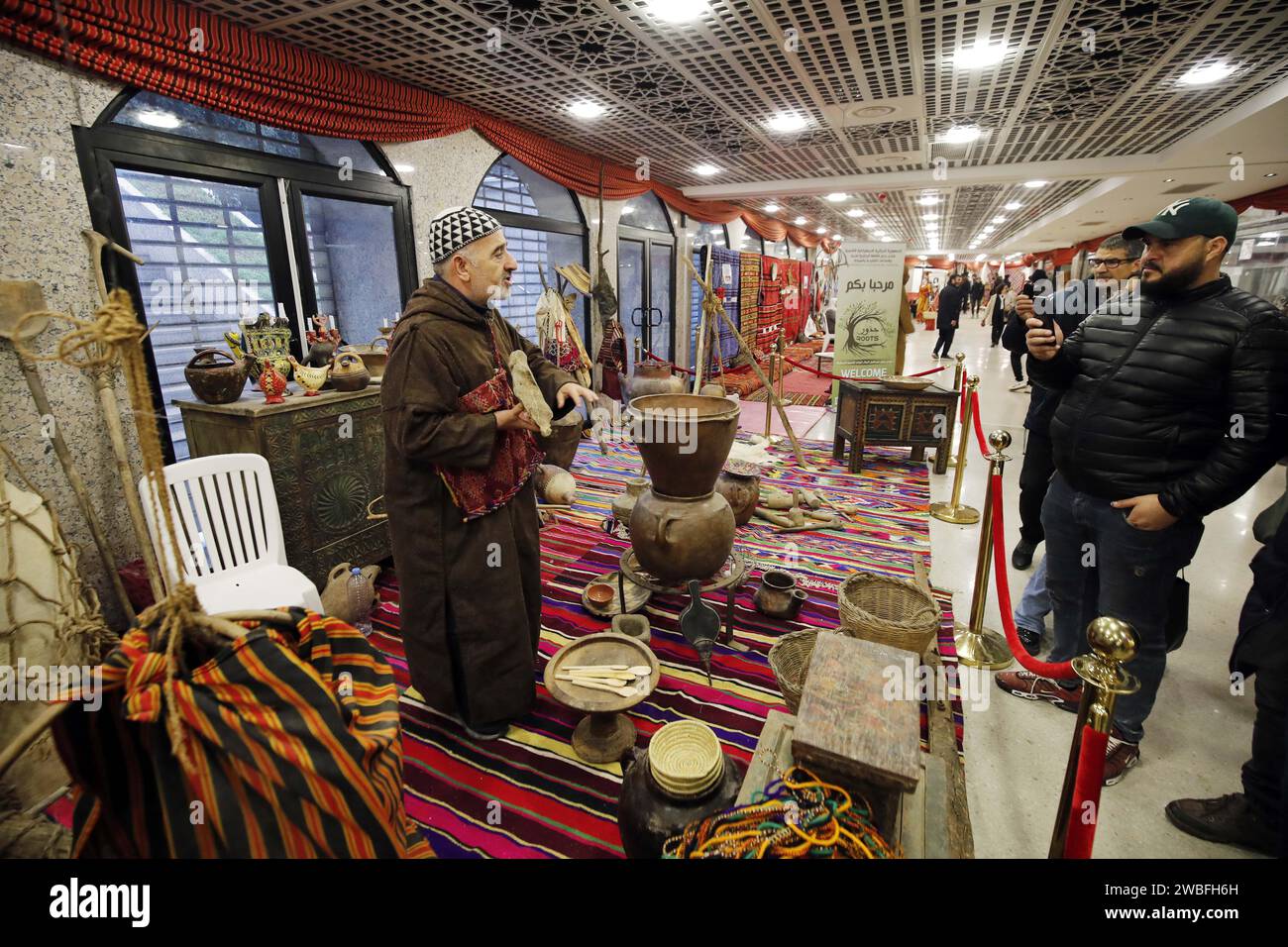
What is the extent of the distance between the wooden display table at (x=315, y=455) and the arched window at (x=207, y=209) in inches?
25.1

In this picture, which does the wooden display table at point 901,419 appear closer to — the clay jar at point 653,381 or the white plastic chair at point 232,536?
the clay jar at point 653,381

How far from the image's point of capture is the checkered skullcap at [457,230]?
2217 mm

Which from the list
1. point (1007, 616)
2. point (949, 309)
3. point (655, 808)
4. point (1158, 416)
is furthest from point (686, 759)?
point (949, 309)

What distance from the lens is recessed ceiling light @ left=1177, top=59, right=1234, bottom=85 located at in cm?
469

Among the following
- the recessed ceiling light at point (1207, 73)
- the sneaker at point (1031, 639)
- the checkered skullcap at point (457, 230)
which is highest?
the recessed ceiling light at point (1207, 73)

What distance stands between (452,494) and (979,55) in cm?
521

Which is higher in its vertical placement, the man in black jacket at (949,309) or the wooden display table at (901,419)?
the man in black jacket at (949,309)

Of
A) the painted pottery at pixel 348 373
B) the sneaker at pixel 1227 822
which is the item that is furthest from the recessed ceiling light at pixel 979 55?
the painted pottery at pixel 348 373

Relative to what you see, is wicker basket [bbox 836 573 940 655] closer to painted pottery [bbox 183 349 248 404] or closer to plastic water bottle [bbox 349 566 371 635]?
plastic water bottle [bbox 349 566 371 635]

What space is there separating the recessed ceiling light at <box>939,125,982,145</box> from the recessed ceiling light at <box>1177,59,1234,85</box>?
1.74 m

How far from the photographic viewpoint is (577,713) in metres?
2.80

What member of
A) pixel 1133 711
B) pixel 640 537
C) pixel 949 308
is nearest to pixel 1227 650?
pixel 1133 711
